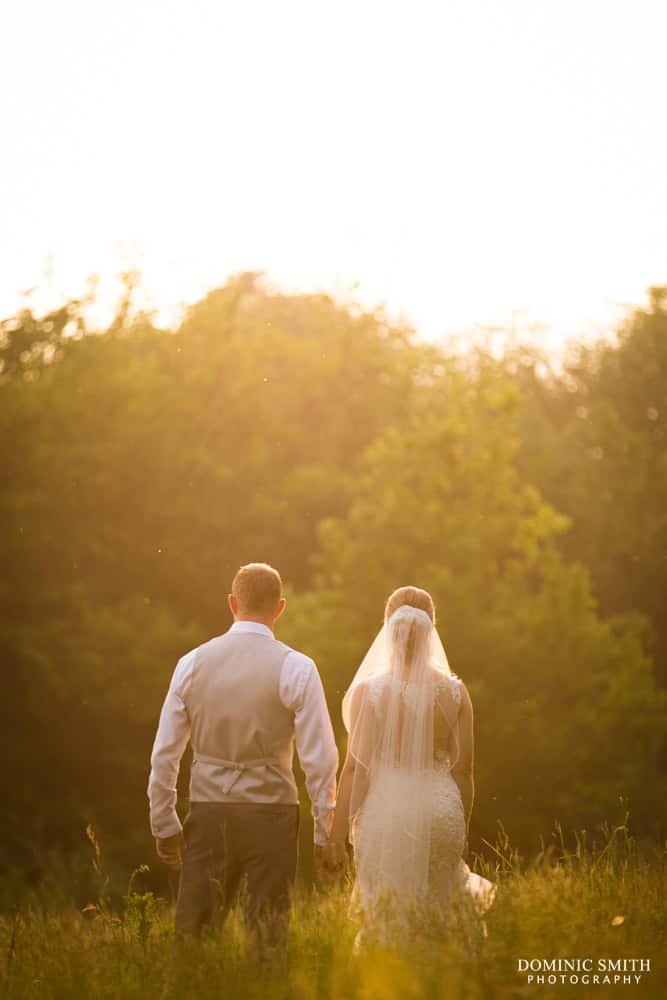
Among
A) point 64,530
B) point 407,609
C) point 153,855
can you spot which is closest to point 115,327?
point 64,530

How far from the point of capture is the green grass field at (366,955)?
4.00 metres

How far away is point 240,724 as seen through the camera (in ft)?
16.7

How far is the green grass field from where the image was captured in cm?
400

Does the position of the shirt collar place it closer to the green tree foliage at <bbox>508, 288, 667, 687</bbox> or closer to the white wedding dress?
the white wedding dress

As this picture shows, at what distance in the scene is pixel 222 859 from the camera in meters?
5.02

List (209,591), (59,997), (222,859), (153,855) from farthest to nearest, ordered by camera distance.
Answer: (209,591) < (153,855) < (222,859) < (59,997)

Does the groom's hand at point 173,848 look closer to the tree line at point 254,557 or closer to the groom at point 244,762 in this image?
the groom at point 244,762

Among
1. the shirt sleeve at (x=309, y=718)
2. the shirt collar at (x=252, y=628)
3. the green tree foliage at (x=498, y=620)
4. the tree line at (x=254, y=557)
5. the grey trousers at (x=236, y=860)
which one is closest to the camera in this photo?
the grey trousers at (x=236, y=860)

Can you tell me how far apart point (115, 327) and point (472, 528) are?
9123 millimetres

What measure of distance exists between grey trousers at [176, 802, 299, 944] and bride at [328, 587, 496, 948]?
50 centimetres

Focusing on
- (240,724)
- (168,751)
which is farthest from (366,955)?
(168,751)

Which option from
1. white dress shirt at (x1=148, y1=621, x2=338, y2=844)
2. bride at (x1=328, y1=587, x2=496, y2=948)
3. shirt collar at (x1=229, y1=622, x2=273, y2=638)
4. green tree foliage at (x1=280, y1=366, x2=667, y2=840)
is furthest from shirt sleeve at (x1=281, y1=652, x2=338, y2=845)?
green tree foliage at (x1=280, y1=366, x2=667, y2=840)

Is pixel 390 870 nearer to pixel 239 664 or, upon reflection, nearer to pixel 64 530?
pixel 239 664

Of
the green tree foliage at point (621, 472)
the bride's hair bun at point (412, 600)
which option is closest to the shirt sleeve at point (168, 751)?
the bride's hair bun at point (412, 600)
